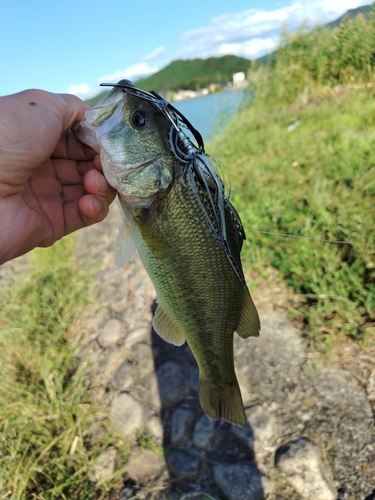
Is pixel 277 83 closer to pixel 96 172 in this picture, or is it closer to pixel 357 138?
pixel 357 138

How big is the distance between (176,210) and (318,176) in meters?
3.34

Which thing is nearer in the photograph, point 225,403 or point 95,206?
point 225,403

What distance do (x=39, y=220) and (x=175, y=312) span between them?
46.6 inches

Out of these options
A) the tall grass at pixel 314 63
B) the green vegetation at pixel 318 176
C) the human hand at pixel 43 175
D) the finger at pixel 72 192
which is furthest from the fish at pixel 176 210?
the tall grass at pixel 314 63

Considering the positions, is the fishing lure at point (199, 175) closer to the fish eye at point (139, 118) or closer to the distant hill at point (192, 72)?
the fish eye at point (139, 118)

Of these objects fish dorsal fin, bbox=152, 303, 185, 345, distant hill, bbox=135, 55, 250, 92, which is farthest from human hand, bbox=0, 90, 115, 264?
distant hill, bbox=135, 55, 250, 92

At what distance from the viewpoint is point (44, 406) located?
3.11 m

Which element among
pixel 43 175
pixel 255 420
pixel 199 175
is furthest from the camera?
pixel 255 420

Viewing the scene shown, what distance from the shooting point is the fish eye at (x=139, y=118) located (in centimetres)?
175

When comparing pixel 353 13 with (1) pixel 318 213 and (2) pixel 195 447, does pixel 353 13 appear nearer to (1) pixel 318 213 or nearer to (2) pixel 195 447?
(1) pixel 318 213

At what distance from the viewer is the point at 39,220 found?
7.88 ft

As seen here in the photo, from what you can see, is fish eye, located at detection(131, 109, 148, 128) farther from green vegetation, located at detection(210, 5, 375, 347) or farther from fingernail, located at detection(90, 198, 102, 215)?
green vegetation, located at detection(210, 5, 375, 347)

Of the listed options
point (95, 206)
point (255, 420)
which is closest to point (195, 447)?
point (255, 420)

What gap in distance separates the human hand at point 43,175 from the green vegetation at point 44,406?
5.03 ft
